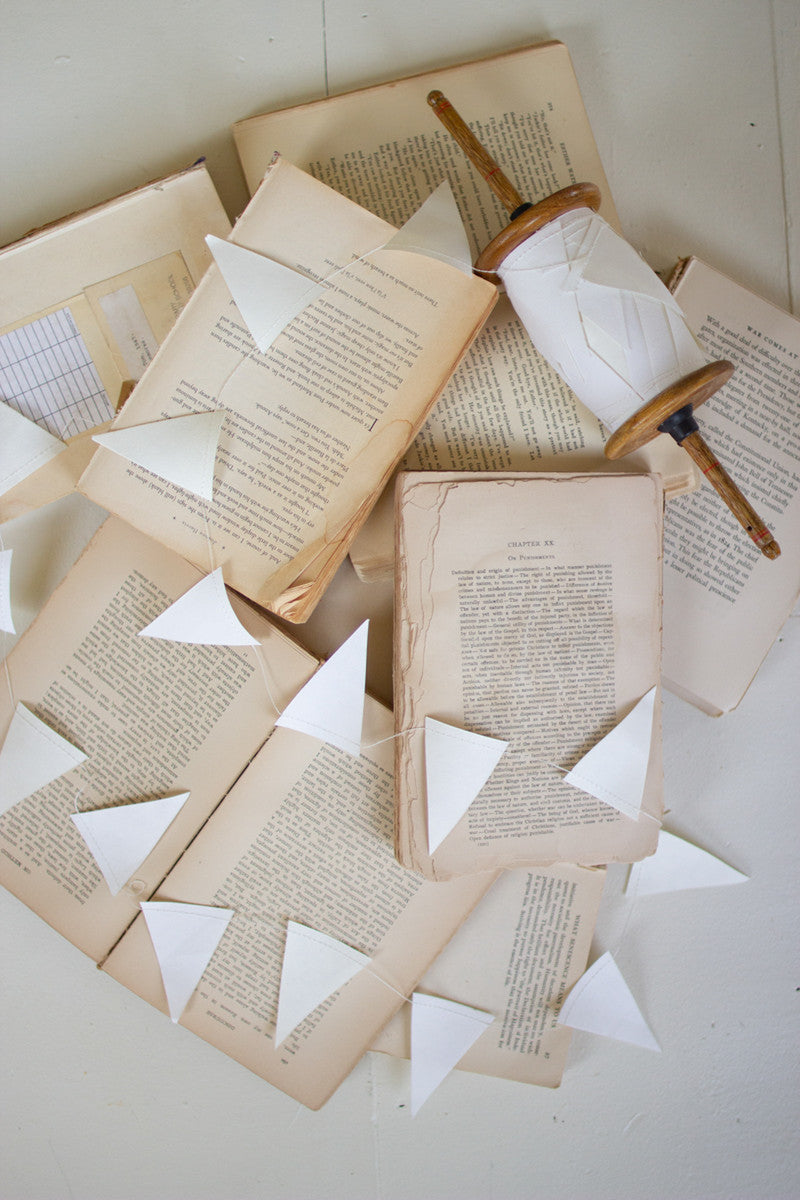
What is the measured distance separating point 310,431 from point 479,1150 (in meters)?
0.73

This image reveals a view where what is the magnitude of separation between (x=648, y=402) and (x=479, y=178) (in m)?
0.29

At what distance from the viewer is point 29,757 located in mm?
754

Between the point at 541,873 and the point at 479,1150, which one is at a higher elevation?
the point at 541,873

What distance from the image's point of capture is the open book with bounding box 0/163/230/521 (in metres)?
0.72

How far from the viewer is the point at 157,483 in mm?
687

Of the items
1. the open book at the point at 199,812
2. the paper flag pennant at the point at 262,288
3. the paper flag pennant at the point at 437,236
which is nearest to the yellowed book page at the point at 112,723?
the open book at the point at 199,812

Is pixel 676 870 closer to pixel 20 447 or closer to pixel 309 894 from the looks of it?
pixel 309 894

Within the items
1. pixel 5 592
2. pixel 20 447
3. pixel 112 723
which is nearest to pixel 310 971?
pixel 112 723

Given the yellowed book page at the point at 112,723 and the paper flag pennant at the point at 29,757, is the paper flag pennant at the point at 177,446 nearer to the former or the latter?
the yellowed book page at the point at 112,723

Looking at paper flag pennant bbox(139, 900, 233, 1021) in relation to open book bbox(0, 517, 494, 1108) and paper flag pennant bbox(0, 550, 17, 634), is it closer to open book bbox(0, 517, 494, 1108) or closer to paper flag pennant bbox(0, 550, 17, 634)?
open book bbox(0, 517, 494, 1108)

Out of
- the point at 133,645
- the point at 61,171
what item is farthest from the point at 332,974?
the point at 61,171

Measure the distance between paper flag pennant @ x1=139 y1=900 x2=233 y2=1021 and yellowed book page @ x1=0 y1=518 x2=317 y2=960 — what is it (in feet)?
0.09

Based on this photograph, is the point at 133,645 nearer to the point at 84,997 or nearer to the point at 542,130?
the point at 84,997

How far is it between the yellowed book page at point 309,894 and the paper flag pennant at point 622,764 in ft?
0.45
